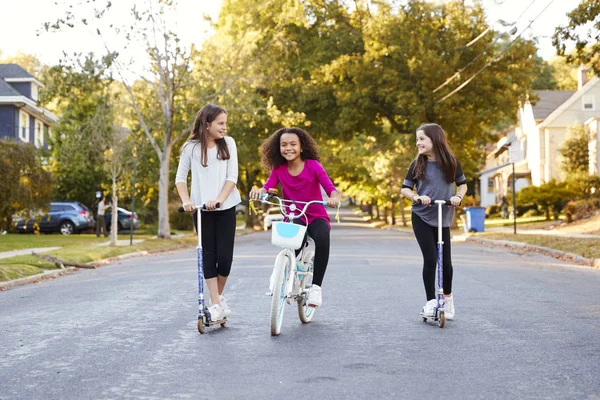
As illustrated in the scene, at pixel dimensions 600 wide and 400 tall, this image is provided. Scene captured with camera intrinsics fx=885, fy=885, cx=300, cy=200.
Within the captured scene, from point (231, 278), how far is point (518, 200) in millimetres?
31997

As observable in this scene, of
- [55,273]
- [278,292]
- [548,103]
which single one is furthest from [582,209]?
[278,292]

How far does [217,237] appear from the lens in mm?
7785

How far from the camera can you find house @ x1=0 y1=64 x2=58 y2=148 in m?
46.2

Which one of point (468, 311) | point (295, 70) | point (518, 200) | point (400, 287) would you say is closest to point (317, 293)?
point (468, 311)

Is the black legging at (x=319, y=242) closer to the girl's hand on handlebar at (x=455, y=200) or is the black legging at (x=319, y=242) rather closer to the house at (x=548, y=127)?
the girl's hand on handlebar at (x=455, y=200)

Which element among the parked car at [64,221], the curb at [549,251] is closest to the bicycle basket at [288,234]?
the curb at [549,251]

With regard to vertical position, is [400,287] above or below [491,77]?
below

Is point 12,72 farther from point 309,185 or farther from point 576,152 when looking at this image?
point 309,185

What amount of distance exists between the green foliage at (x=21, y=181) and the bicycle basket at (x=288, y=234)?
871 inches

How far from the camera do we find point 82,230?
124 feet

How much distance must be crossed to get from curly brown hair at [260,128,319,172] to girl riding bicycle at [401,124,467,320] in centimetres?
96

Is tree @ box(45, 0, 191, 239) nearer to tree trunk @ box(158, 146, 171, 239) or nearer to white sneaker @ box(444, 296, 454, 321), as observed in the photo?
tree trunk @ box(158, 146, 171, 239)

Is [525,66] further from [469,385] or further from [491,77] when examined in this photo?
[469,385]

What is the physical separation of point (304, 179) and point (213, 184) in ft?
2.65
